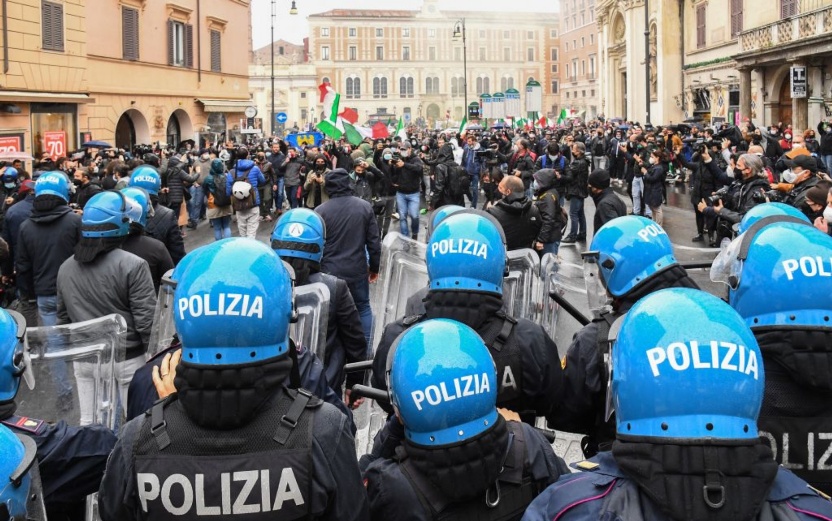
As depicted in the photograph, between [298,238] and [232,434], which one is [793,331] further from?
[298,238]

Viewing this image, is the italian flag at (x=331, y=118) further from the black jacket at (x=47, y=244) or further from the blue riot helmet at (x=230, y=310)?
the blue riot helmet at (x=230, y=310)

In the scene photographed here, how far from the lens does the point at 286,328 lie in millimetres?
2295

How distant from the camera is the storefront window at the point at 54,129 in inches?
818

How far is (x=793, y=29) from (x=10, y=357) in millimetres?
29247

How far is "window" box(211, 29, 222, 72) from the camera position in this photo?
32688 millimetres

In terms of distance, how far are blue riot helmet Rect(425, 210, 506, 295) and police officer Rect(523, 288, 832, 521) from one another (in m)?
1.61

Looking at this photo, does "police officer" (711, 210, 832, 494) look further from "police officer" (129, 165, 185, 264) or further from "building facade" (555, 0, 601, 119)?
"building facade" (555, 0, 601, 119)

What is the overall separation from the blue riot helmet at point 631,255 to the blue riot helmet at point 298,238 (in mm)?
1720

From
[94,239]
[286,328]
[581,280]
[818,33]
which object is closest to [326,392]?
[286,328]

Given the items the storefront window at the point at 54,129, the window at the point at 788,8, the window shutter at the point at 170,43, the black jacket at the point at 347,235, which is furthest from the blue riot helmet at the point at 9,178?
the window at the point at 788,8

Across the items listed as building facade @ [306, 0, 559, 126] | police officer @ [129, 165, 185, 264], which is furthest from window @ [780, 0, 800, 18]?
building facade @ [306, 0, 559, 126]

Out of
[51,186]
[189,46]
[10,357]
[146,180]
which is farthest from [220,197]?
[189,46]

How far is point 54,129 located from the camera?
861 inches

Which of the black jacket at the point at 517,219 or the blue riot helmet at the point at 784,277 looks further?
the black jacket at the point at 517,219
